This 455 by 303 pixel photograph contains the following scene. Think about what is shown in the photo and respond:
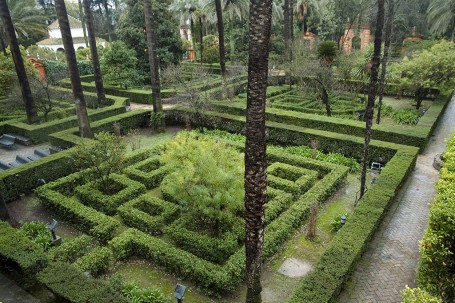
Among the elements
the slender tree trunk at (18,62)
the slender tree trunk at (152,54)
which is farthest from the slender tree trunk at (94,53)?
the slender tree trunk at (152,54)

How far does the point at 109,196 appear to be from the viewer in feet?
39.6

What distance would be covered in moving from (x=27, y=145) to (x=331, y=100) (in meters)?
19.1

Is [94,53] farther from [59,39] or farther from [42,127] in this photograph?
[59,39]

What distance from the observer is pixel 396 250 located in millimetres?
9789

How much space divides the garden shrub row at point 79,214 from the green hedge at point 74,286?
2238 millimetres

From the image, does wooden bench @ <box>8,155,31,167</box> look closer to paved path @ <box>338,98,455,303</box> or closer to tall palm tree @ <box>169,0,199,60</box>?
paved path @ <box>338,98,455,303</box>

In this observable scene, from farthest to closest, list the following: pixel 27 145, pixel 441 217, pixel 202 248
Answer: pixel 27 145, pixel 202 248, pixel 441 217

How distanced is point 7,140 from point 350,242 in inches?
729

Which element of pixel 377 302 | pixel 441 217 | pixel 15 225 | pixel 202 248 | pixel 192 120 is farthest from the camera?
pixel 192 120

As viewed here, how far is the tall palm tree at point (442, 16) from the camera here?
32.2 m

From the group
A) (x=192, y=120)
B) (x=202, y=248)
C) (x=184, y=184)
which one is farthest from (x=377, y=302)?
(x=192, y=120)

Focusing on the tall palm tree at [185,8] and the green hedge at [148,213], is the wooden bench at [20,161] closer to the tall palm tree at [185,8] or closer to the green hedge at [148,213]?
the green hedge at [148,213]

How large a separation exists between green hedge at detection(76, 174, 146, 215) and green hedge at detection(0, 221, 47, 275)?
2.82 m

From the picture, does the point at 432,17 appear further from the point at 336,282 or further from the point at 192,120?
the point at 336,282
